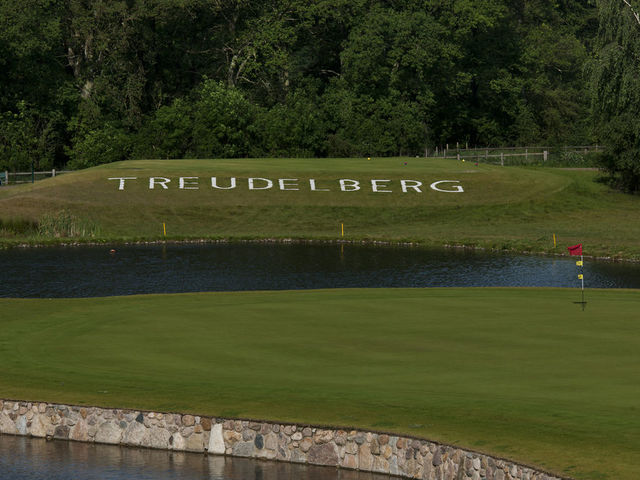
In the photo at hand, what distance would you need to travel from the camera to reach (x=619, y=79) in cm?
7194

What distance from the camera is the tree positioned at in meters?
71.2

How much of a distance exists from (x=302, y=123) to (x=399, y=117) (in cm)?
1349

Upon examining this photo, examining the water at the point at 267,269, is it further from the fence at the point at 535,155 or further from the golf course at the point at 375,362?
the fence at the point at 535,155

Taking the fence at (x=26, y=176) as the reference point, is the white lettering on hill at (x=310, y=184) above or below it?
above

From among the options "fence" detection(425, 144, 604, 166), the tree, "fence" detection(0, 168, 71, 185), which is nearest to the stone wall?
the tree

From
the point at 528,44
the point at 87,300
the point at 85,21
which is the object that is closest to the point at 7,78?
the point at 85,21

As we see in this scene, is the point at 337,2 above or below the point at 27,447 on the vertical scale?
above

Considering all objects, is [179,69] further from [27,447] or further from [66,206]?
[27,447]

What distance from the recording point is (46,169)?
105000 millimetres

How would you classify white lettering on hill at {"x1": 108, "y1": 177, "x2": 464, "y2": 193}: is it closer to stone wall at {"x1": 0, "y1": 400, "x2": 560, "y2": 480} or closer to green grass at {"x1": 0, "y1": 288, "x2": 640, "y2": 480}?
green grass at {"x1": 0, "y1": 288, "x2": 640, "y2": 480}

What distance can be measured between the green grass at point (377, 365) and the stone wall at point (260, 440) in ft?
0.75

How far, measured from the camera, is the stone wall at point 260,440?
15695 mm

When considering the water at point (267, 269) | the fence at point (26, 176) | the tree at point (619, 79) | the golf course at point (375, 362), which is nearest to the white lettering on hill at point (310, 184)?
the tree at point (619, 79)

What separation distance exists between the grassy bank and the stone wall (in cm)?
4073
